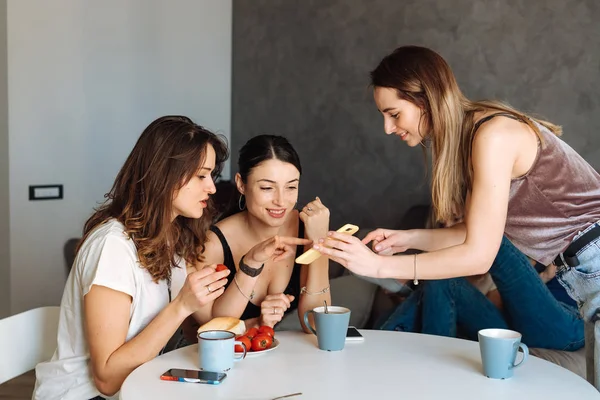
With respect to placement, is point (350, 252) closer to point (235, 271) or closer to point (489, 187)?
point (489, 187)

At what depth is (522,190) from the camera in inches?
65.0

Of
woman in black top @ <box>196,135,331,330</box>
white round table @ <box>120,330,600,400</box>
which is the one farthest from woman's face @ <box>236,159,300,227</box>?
white round table @ <box>120,330,600,400</box>

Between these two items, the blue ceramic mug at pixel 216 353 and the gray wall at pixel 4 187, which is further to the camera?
the gray wall at pixel 4 187

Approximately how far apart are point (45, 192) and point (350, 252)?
2.47 m

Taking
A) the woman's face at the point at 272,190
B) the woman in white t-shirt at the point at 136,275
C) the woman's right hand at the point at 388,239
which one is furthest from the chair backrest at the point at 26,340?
the woman's right hand at the point at 388,239

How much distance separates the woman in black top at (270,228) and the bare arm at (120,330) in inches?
15.9

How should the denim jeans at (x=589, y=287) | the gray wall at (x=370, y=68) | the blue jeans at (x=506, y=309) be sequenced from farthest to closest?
the gray wall at (x=370, y=68)
the blue jeans at (x=506, y=309)
the denim jeans at (x=589, y=287)

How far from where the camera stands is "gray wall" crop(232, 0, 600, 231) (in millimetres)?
3602

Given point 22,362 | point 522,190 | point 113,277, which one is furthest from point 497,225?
point 22,362

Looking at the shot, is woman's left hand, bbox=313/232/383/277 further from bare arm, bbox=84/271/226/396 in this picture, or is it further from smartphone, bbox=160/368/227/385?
smartphone, bbox=160/368/227/385

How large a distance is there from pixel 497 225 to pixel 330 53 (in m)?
2.91

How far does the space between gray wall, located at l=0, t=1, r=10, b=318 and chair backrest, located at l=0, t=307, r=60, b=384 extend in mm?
1880

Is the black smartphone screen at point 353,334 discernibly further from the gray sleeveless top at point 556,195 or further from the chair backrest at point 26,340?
the chair backrest at point 26,340

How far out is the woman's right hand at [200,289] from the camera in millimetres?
1496
